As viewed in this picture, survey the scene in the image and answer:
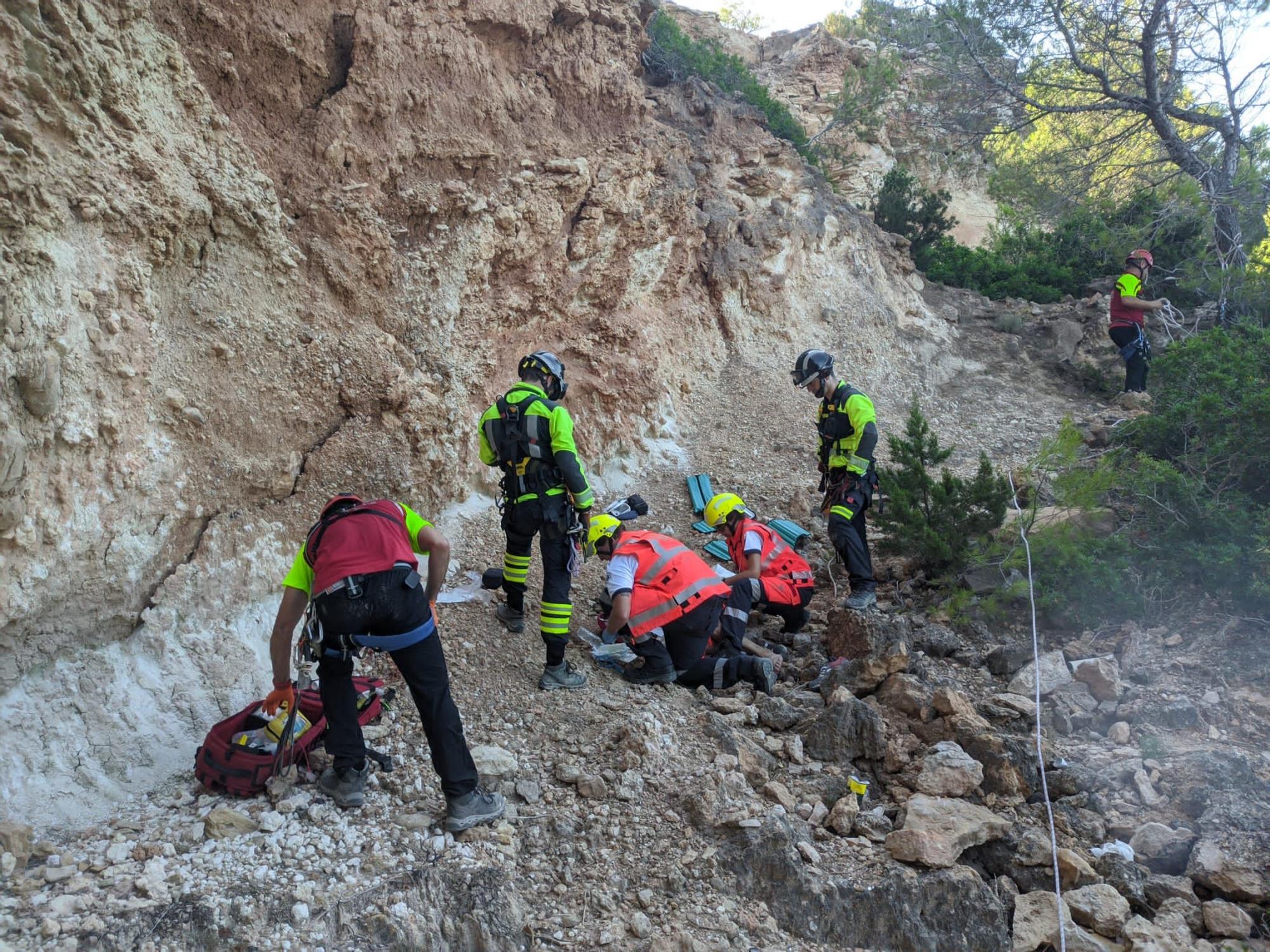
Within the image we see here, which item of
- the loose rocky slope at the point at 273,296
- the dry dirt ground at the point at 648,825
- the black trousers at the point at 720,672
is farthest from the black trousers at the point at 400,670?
the black trousers at the point at 720,672

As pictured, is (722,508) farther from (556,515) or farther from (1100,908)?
(1100,908)

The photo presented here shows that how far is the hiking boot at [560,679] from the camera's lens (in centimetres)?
483

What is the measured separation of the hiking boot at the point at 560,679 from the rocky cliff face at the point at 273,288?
1.55 m

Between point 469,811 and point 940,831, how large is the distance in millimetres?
1969

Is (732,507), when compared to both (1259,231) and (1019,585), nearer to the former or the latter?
(1019,585)

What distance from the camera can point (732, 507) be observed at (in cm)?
601

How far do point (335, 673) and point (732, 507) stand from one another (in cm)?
314

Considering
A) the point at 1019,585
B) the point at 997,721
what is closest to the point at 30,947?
the point at 997,721

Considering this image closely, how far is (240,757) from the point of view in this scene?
3.67 metres

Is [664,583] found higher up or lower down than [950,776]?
higher up

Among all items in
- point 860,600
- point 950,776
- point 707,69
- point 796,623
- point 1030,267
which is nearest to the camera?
point 950,776

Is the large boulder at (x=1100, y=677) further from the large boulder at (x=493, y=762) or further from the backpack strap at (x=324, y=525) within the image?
the backpack strap at (x=324, y=525)

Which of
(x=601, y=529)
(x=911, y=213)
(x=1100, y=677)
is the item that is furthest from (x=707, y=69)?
(x=1100, y=677)

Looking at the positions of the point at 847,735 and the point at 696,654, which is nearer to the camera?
the point at 847,735
